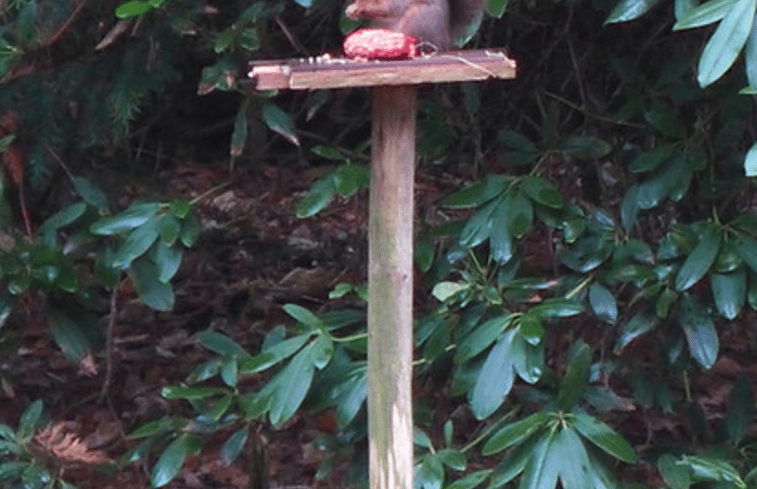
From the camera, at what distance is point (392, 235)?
76.3 inches

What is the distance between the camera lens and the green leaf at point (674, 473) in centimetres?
225

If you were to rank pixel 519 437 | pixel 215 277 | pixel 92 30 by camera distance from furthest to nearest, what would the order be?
pixel 215 277, pixel 92 30, pixel 519 437

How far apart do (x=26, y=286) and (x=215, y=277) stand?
145 centimetres

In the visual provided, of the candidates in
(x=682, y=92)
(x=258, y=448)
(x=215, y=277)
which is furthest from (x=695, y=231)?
(x=215, y=277)

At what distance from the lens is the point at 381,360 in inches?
78.1

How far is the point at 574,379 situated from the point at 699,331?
242 millimetres

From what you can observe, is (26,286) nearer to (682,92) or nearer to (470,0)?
(470,0)

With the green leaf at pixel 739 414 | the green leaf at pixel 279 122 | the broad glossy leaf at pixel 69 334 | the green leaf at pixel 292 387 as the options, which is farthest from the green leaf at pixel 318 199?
the green leaf at pixel 739 414

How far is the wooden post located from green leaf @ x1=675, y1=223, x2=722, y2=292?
1.72 ft

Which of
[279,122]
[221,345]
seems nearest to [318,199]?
[279,122]

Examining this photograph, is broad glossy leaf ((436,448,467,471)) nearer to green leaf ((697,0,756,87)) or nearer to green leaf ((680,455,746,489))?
green leaf ((680,455,746,489))

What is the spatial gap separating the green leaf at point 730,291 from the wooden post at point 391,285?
0.56m

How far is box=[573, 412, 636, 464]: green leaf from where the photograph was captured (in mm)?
2170

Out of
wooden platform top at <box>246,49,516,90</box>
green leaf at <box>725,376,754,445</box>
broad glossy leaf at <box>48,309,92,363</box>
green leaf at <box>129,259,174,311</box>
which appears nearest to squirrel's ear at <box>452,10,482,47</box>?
wooden platform top at <box>246,49,516,90</box>
